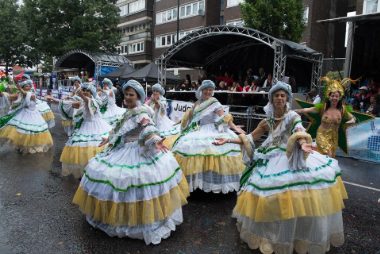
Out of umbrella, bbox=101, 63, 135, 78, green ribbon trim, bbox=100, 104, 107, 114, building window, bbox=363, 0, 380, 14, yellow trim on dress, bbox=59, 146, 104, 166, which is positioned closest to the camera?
yellow trim on dress, bbox=59, 146, 104, 166

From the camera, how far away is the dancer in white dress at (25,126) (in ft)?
30.8

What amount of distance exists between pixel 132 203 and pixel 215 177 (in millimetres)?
2013

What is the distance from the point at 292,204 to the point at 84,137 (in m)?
4.63

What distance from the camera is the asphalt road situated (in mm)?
4234

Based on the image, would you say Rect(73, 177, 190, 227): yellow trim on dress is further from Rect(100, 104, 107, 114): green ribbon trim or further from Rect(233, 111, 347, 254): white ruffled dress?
Rect(100, 104, 107, 114): green ribbon trim

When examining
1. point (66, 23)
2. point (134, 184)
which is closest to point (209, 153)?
point (134, 184)

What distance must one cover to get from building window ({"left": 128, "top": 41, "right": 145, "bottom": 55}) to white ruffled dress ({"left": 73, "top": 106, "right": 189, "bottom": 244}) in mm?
45153

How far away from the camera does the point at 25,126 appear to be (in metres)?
9.39

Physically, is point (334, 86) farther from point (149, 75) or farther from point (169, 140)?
point (149, 75)

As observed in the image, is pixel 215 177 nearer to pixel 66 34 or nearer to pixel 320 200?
pixel 320 200

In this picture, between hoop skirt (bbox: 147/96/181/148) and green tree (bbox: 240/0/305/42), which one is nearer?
hoop skirt (bbox: 147/96/181/148)

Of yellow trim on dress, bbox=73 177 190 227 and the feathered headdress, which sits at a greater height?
the feathered headdress

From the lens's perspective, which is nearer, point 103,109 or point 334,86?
point 334,86

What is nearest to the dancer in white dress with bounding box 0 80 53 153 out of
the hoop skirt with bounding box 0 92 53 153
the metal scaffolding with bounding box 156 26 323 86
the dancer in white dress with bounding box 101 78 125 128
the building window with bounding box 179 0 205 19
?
the hoop skirt with bounding box 0 92 53 153
